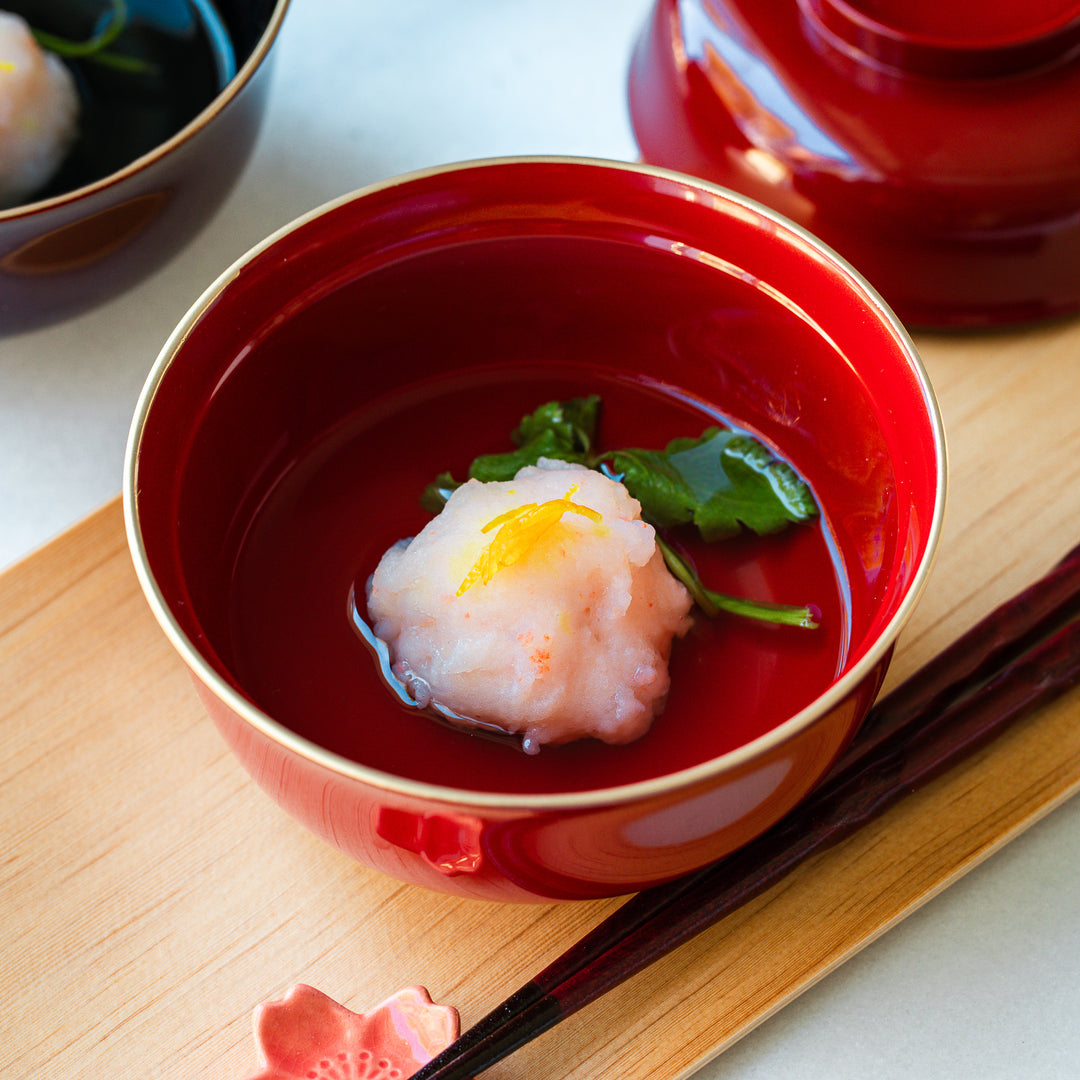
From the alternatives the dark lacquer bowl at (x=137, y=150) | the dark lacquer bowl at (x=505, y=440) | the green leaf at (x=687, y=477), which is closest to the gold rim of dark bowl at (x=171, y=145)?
the dark lacquer bowl at (x=137, y=150)

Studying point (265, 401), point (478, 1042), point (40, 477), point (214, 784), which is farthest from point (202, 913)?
point (40, 477)

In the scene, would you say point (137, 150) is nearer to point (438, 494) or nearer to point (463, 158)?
point (463, 158)

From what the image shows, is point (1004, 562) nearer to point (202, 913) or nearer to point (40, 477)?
point (202, 913)

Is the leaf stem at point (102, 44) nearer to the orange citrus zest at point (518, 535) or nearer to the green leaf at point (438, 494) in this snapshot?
the green leaf at point (438, 494)

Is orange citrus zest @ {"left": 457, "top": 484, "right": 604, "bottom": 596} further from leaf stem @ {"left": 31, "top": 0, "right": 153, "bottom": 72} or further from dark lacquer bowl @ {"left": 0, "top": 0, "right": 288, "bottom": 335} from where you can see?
leaf stem @ {"left": 31, "top": 0, "right": 153, "bottom": 72}

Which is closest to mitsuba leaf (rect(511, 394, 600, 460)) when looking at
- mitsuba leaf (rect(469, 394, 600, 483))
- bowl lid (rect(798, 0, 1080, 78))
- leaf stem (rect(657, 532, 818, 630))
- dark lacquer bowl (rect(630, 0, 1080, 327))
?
mitsuba leaf (rect(469, 394, 600, 483))

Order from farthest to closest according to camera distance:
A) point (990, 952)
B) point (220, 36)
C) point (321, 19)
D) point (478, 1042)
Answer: point (321, 19)
point (220, 36)
point (990, 952)
point (478, 1042)
